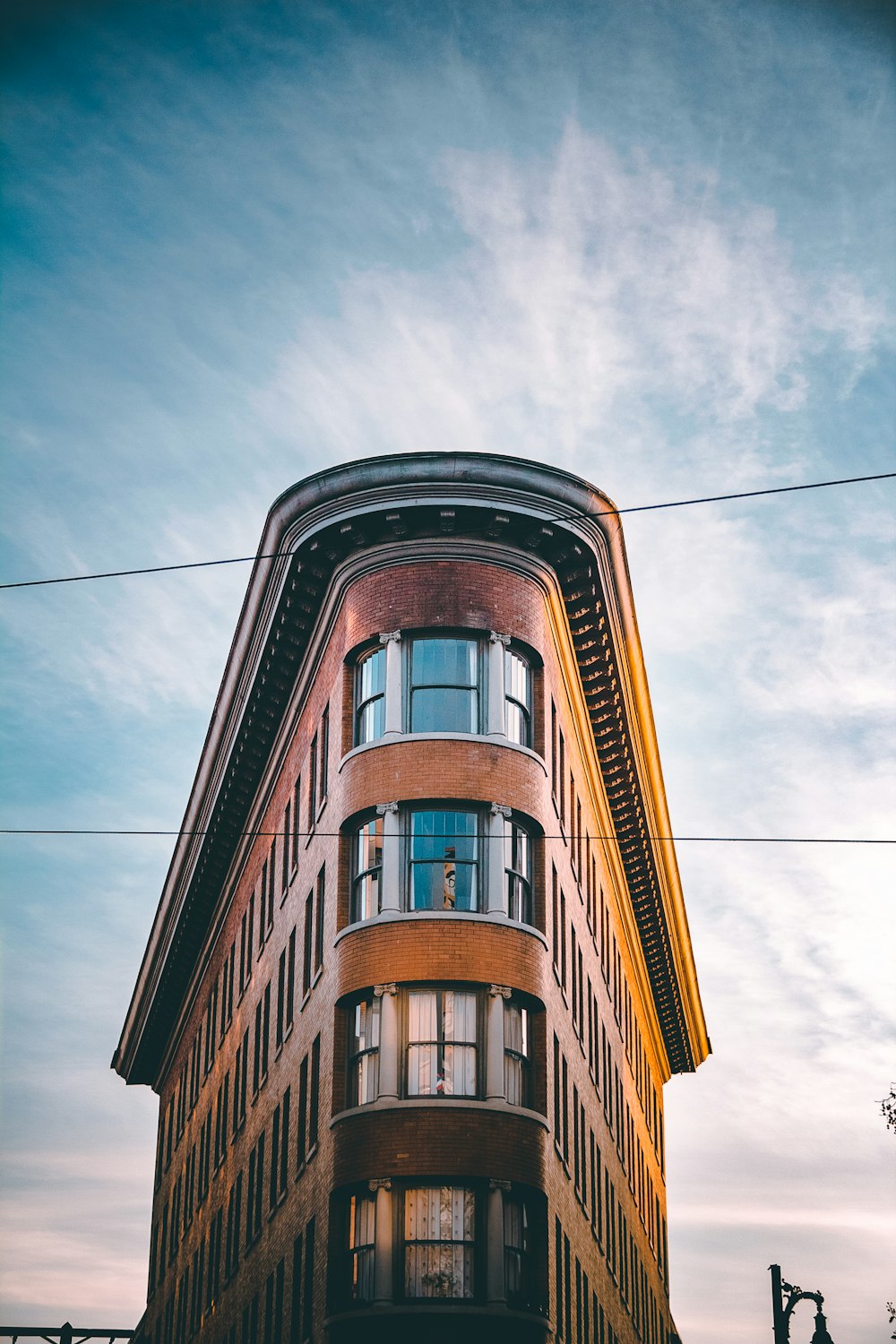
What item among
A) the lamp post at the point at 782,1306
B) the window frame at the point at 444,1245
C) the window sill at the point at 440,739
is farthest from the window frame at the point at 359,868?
the lamp post at the point at 782,1306

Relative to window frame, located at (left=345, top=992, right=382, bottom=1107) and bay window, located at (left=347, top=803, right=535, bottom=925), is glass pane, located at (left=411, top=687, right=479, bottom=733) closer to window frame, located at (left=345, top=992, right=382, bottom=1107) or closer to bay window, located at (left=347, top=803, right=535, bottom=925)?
bay window, located at (left=347, top=803, right=535, bottom=925)

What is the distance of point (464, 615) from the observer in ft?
119

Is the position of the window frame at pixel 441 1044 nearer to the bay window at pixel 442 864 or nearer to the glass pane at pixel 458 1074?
the glass pane at pixel 458 1074

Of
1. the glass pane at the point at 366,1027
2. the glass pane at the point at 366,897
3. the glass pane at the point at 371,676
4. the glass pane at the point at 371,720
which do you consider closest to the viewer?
the glass pane at the point at 366,1027

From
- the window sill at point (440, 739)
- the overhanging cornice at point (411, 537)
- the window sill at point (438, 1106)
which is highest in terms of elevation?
the overhanging cornice at point (411, 537)

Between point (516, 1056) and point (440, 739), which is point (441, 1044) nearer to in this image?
point (516, 1056)

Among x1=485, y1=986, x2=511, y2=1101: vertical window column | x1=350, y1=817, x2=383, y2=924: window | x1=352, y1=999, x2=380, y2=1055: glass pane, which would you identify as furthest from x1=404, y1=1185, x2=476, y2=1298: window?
x1=350, y1=817, x2=383, y2=924: window

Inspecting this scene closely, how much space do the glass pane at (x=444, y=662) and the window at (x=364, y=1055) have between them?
21.1 ft

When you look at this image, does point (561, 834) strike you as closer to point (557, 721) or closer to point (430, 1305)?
point (557, 721)

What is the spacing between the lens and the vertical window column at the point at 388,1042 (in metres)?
32.5

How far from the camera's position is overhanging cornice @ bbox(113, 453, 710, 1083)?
3675 cm

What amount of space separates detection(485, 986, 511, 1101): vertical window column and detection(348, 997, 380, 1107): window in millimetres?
2040

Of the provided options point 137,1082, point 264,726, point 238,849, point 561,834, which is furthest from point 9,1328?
point 561,834

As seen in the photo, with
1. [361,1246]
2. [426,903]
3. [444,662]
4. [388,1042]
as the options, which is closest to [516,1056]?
[388,1042]
